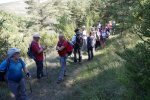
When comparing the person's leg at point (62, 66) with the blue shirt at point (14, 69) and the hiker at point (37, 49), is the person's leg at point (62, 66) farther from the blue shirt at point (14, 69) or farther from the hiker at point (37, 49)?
the blue shirt at point (14, 69)

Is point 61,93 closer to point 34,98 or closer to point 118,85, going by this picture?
point 34,98

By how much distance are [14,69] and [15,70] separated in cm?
5

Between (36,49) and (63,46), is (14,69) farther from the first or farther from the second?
(63,46)

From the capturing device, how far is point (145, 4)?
793cm

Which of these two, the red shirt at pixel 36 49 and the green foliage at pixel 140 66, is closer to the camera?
the green foliage at pixel 140 66

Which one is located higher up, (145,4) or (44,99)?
(145,4)

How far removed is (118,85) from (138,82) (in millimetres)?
3087

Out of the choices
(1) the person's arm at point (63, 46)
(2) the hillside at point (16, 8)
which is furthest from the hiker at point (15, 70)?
(2) the hillside at point (16, 8)

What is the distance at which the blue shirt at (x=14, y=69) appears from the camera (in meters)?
9.60

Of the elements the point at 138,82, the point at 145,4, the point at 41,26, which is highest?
the point at 145,4

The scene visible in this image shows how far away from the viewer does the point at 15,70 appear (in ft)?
31.9

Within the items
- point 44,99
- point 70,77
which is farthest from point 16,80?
point 70,77

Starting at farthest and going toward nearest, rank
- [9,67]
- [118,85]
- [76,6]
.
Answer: [76,6] → [118,85] → [9,67]

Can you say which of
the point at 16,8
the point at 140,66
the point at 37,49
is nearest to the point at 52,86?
the point at 37,49
